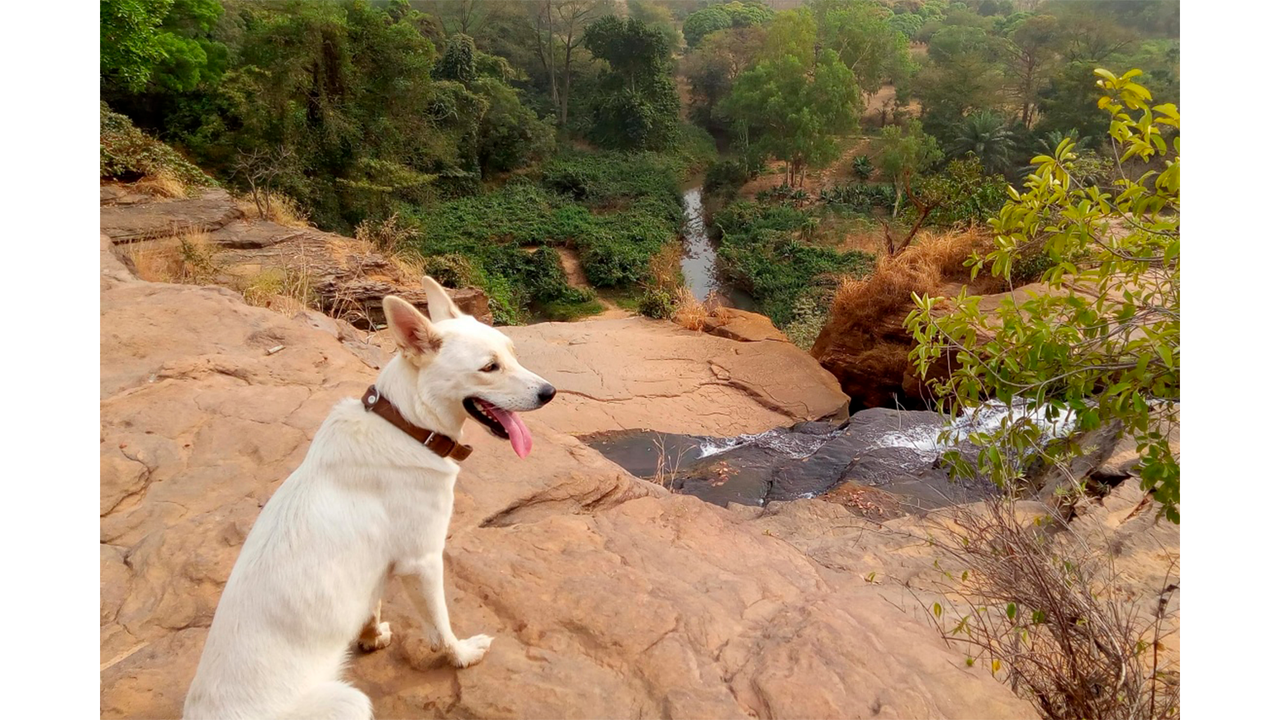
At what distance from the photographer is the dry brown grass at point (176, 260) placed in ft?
22.8

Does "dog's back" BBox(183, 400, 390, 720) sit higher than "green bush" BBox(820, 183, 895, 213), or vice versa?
"dog's back" BBox(183, 400, 390, 720)

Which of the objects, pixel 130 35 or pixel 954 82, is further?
pixel 954 82

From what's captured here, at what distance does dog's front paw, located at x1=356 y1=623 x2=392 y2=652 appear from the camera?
215cm

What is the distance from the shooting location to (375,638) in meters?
2.15

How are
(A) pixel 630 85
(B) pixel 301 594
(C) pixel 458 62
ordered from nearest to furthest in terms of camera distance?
(B) pixel 301 594, (C) pixel 458 62, (A) pixel 630 85

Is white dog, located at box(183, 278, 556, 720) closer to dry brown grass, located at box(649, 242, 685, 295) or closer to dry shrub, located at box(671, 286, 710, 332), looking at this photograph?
dry shrub, located at box(671, 286, 710, 332)

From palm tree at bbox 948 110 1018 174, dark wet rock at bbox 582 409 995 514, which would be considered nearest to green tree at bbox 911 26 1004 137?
palm tree at bbox 948 110 1018 174

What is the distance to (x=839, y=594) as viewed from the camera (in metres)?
2.97

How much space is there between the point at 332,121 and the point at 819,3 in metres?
14.4

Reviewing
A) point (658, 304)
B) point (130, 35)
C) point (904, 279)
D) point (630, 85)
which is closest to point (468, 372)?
point (130, 35)

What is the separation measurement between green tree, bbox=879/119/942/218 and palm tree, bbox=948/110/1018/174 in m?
0.81

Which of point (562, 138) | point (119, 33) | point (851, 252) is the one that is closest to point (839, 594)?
point (119, 33)

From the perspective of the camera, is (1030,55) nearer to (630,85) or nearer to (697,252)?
(697,252)

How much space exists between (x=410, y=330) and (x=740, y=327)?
36.4ft
